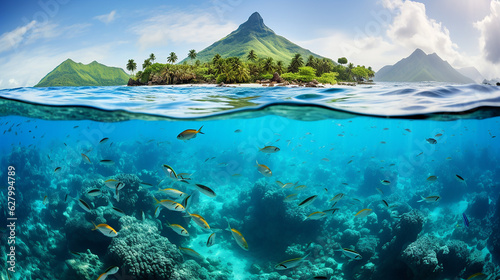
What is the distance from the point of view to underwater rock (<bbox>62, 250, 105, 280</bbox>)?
268 inches

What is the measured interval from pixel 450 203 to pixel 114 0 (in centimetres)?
2189

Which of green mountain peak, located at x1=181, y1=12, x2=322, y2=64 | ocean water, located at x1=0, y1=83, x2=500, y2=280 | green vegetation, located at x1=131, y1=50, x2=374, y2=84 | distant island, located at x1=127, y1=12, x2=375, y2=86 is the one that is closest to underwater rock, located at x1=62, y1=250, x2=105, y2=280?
ocean water, located at x1=0, y1=83, x2=500, y2=280

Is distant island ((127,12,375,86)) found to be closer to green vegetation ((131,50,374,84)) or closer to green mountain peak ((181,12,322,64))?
green vegetation ((131,50,374,84))

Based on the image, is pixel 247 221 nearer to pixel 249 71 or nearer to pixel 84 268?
pixel 84 268

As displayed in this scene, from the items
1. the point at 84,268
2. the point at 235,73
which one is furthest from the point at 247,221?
the point at 235,73

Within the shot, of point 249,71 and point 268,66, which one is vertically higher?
point 268,66

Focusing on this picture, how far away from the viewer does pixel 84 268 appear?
6.88m

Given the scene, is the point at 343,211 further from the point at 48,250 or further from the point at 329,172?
the point at 48,250

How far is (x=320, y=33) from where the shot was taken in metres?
10.5

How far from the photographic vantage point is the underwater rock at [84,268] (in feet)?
22.3

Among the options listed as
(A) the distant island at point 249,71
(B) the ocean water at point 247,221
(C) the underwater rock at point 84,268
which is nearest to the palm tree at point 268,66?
(A) the distant island at point 249,71

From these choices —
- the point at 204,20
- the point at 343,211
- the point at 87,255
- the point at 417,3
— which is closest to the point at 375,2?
the point at 417,3

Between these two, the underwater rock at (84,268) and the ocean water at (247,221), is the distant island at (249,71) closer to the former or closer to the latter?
the ocean water at (247,221)

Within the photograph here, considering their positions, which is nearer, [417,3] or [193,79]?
[417,3]
